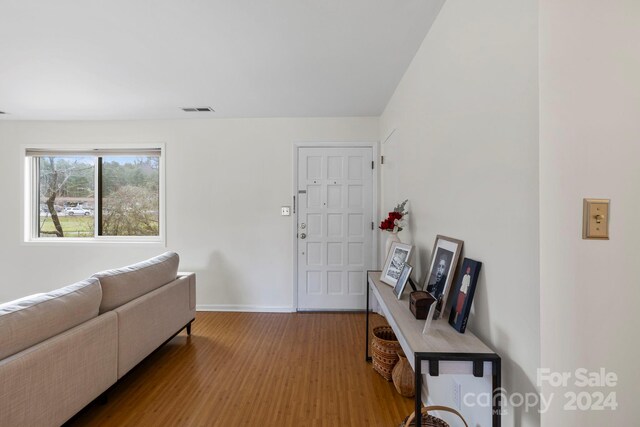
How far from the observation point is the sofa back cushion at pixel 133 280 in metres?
1.86

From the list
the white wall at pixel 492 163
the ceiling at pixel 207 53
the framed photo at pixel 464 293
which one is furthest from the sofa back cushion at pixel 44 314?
the white wall at pixel 492 163

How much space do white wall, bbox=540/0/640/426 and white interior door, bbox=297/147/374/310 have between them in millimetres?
2619

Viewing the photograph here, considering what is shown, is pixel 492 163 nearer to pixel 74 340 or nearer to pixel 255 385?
pixel 255 385

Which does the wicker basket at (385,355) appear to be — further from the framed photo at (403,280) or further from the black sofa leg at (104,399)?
the black sofa leg at (104,399)

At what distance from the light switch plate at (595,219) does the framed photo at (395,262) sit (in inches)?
40.2

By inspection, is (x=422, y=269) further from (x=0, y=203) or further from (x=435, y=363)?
(x=0, y=203)

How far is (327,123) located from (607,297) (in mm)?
3079

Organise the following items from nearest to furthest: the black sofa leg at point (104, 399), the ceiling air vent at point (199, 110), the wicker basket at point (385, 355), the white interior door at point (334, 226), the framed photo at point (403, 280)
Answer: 1. the framed photo at point (403, 280)
2. the black sofa leg at point (104, 399)
3. the wicker basket at point (385, 355)
4. the ceiling air vent at point (199, 110)
5. the white interior door at point (334, 226)

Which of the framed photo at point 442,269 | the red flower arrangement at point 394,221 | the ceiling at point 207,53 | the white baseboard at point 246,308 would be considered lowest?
the white baseboard at point 246,308

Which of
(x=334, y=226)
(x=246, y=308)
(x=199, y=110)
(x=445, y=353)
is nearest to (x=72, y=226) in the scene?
(x=199, y=110)

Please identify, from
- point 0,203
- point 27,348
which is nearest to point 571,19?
point 27,348

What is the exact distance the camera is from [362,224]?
3512mm

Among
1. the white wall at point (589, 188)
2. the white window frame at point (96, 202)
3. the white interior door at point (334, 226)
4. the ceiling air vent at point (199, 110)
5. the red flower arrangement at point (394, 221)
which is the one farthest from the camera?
the white window frame at point (96, 202)

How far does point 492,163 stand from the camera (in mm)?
1105
